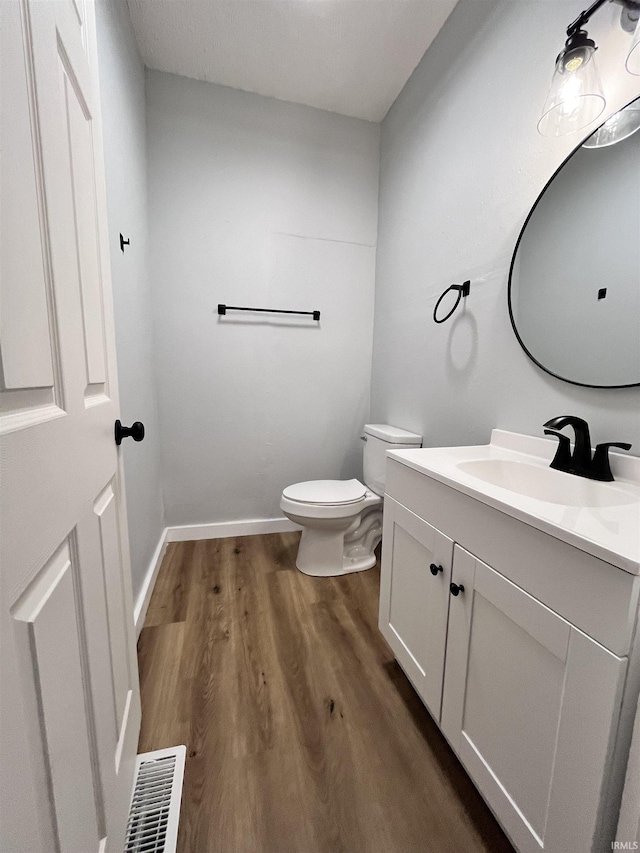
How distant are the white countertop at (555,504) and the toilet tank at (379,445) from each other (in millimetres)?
571

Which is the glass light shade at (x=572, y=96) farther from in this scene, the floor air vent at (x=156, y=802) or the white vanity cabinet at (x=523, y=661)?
the floor air vent at (x=156, y=802)

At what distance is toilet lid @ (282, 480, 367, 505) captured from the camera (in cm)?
172

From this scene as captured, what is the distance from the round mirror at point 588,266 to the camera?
868mm

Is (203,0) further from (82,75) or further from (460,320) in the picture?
(460,320)

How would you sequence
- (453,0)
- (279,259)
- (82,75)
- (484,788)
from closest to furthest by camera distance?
(82,75), (484,788), (453,0), (279,259)

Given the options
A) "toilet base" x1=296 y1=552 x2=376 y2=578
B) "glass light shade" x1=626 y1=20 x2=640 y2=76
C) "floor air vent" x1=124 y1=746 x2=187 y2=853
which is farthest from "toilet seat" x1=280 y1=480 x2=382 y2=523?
"glass light shade" x1=626 y1=20 x2=640 y2=76

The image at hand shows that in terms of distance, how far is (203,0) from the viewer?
56.3 inches

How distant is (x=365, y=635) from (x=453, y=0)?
2.64 meters

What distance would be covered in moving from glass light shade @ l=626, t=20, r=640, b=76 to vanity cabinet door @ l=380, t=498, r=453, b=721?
123cm

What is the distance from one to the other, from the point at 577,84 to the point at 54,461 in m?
1.48

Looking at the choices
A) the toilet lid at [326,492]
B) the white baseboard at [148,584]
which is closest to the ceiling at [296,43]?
the toilet lid at [326,492]

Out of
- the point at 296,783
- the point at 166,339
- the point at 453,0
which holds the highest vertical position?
the point at 453,0

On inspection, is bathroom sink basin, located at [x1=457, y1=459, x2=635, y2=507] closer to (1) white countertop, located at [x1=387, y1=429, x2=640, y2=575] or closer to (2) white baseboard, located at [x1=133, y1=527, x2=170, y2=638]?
(1) white countertop, located at [x1=387, y1=429, x2=640, y2=575]

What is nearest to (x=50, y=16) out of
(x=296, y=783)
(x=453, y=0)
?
(x=296, y=783)
